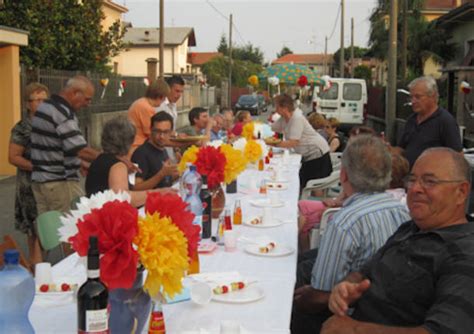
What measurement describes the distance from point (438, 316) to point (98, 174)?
284 cm

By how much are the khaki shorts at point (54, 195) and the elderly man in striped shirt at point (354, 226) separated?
104 inches

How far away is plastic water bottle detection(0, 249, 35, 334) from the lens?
83.7 inches

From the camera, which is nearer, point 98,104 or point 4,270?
point 4,270

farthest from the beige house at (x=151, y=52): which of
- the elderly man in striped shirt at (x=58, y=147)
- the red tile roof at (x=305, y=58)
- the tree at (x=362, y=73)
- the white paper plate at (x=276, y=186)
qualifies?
the red tile roof at (x=305, y=58)

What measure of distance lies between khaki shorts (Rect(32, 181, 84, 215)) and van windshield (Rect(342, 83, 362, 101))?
60.3 feet

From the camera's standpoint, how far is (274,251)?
12.3 feet

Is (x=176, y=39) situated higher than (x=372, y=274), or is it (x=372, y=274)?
(x=176, y=39)

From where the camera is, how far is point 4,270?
2158 mm

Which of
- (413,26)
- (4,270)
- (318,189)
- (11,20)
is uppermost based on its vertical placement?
(413,26)

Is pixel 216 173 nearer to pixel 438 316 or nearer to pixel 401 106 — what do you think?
pixel 438 316

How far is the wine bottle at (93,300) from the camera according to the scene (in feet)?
6.64

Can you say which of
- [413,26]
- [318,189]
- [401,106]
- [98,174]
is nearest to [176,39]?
[413,26]

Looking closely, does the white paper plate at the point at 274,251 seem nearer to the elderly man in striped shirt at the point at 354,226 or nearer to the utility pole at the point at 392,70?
the elderly man in striped shirt at the point at 354,226

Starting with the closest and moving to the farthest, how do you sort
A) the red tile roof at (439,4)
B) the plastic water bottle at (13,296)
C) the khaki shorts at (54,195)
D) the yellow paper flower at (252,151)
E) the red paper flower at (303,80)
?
the plastic water bottle at (13,296) → the khaki shorts at (54,195) → the yellow paper flower at (252,151) → the red paper flower at (303,80) → the red tile roof at (439,4)
